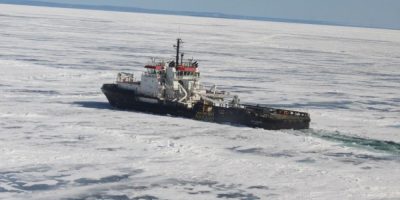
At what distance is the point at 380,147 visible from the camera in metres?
29.2

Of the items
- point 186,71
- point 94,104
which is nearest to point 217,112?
point 186,71

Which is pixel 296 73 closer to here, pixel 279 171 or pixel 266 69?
pixel 266 69

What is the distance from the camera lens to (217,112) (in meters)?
36.0

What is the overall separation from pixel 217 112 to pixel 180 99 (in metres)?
3.46

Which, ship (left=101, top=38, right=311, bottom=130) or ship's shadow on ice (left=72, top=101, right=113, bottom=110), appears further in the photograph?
ship's shadow on ice (left=72, top=101, right=113, bottom=110)

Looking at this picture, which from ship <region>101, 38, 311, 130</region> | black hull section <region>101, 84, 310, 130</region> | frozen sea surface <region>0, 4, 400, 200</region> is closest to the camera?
frozen sea surface <region>0, 4, 400, 200</region>

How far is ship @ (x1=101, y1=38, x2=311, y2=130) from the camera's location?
35.6m

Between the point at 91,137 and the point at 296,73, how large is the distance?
3771 centimetres

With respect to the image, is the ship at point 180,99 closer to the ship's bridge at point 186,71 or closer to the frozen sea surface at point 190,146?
the ship's bridge at point 186,71

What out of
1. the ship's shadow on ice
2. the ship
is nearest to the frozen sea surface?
the ship's shadow on ice

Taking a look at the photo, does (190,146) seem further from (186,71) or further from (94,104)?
(94,104)

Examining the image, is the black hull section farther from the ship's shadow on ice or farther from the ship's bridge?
the ship's bridge

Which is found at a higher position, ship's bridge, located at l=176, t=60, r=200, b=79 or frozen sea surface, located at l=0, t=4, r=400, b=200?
ship's bridge, located at l=176, t=60, r=200, b=79

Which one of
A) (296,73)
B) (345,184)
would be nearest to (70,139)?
(345,184)
